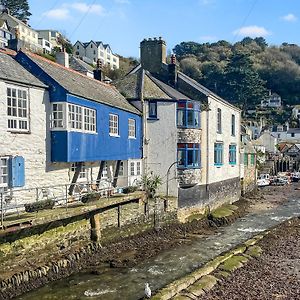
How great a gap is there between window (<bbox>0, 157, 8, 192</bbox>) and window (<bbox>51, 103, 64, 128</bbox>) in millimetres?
3216

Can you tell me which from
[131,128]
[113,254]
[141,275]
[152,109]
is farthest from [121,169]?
[141,275]

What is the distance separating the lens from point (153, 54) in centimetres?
3575

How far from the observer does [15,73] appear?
18.6 m

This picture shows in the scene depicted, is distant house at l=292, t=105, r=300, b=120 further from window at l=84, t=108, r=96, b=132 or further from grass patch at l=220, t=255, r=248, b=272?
window at l=84, t=108, r=96, b=132

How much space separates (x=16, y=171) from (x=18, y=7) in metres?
99.9

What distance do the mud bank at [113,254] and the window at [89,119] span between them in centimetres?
581

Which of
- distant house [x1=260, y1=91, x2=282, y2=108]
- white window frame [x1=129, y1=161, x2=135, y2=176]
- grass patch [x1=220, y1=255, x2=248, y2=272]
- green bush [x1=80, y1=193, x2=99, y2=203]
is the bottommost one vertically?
grass patch [x1=220, y1=255, x2=248, y2=272]

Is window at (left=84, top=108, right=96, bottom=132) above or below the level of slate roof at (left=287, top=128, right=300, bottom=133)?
below

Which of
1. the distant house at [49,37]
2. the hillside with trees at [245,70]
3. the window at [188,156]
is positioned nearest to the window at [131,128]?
the window at [188,156]

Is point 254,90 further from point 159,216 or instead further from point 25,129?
point 25,129

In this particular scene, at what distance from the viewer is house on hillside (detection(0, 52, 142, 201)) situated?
17.8m

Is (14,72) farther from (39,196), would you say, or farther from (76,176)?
(76,176)

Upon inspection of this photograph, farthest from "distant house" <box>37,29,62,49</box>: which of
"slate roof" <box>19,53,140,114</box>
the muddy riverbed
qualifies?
the muddy riverbed

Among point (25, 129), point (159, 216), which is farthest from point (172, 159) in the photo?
point (25, 129)
